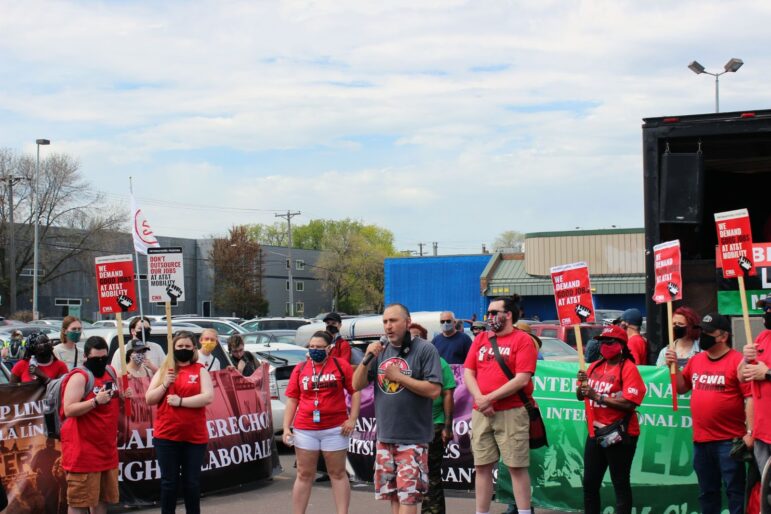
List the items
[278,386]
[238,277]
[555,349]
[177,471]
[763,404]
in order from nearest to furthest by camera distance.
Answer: [763,404]
[177,471]
[278,386]
[555,349]
[238,277]

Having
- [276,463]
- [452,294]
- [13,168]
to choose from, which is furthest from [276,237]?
[276,463]

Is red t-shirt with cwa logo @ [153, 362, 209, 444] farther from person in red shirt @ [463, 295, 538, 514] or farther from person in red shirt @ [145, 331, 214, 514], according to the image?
person in red shirt @ [463, 295, 538, 514]

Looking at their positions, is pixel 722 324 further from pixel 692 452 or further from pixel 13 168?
pixel 13 168

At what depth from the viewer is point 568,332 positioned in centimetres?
2230

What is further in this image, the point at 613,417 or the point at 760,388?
the point at 613,417

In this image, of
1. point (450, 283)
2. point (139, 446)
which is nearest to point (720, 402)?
point (139, 446)

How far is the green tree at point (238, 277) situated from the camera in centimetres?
7688

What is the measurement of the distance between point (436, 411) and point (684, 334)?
7.32 ft

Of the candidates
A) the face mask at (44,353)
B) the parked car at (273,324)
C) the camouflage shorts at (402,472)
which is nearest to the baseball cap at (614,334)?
the camouflage shorts at (402,472)

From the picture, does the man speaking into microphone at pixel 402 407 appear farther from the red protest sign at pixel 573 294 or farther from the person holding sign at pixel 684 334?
the person holding sign at pixel 684 334

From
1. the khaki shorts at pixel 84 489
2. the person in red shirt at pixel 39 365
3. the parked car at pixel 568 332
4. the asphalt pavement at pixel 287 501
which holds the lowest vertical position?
the asphalt pavement at pixel 287 501

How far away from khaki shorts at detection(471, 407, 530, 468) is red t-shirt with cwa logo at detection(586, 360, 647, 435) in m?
0.58

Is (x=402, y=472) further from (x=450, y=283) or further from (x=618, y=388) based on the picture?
(x=450, y=283)

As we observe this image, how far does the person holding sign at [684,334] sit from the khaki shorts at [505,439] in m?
1.58
